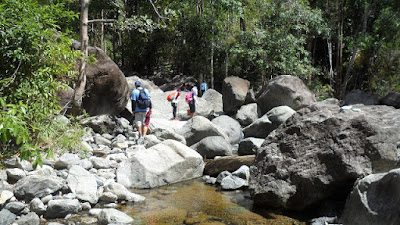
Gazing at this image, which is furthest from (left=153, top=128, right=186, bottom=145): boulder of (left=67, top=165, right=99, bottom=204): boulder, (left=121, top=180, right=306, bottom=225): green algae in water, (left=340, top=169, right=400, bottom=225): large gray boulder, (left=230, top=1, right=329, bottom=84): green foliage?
(left=230, top=1, right=329, bottom=84): green foliage

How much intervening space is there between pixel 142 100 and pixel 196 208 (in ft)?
17.2

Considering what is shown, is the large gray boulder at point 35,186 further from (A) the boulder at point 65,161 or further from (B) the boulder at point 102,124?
(B) the boulder at point 102,124

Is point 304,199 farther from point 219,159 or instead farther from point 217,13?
point 217,13

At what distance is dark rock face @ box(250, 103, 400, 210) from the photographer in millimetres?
5273

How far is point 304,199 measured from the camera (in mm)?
5496

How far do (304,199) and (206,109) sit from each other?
40.5 ft

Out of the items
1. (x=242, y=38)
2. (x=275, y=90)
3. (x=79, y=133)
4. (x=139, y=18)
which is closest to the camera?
(x=79, y=133)

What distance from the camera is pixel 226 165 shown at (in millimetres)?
8094

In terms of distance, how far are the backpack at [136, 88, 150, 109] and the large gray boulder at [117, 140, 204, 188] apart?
9.93ft

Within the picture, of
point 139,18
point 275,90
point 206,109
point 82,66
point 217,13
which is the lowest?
point 206,109

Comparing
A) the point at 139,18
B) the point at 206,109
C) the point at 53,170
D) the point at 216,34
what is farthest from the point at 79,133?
the point at 216,34

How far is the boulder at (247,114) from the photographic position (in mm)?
16562

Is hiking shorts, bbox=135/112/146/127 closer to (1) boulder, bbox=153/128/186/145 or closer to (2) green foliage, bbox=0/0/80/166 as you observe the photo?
(1) boulder, bbox=153/128/186/145

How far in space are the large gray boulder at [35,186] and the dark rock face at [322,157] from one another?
3.27m
